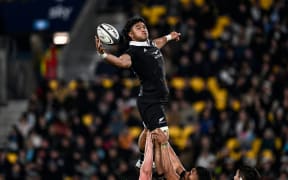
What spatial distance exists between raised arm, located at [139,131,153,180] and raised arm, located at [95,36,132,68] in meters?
0.96

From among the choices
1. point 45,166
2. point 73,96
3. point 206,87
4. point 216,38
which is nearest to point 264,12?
point 216,38

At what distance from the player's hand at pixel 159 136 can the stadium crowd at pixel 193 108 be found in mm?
6982

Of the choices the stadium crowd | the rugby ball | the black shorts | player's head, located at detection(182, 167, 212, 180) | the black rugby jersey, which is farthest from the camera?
the stadium crowd

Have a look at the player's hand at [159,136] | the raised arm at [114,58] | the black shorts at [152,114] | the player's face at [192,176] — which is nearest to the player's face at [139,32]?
the raised arm at [114,58]

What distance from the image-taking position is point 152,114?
1275 cm

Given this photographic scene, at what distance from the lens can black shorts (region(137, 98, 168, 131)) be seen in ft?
41.8

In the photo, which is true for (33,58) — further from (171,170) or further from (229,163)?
(171,170)

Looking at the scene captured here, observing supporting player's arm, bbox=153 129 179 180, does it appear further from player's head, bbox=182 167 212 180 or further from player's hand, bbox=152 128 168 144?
player's head, bbox=182 167 212 180

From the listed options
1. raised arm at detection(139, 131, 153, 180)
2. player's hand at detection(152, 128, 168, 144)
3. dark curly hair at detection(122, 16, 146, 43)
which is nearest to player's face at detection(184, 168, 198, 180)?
raised arm at detection(139, 131, 153, 180)

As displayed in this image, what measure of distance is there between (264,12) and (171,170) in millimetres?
12808

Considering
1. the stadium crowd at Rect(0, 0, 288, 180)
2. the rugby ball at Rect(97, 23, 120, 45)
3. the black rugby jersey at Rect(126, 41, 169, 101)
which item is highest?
the rugby ball at Rect(97, 23, 120, 45)

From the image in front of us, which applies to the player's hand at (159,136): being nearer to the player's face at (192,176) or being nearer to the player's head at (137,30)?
the player's face at (192,176)

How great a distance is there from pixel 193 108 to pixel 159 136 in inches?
405

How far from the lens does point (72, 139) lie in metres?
22.7
